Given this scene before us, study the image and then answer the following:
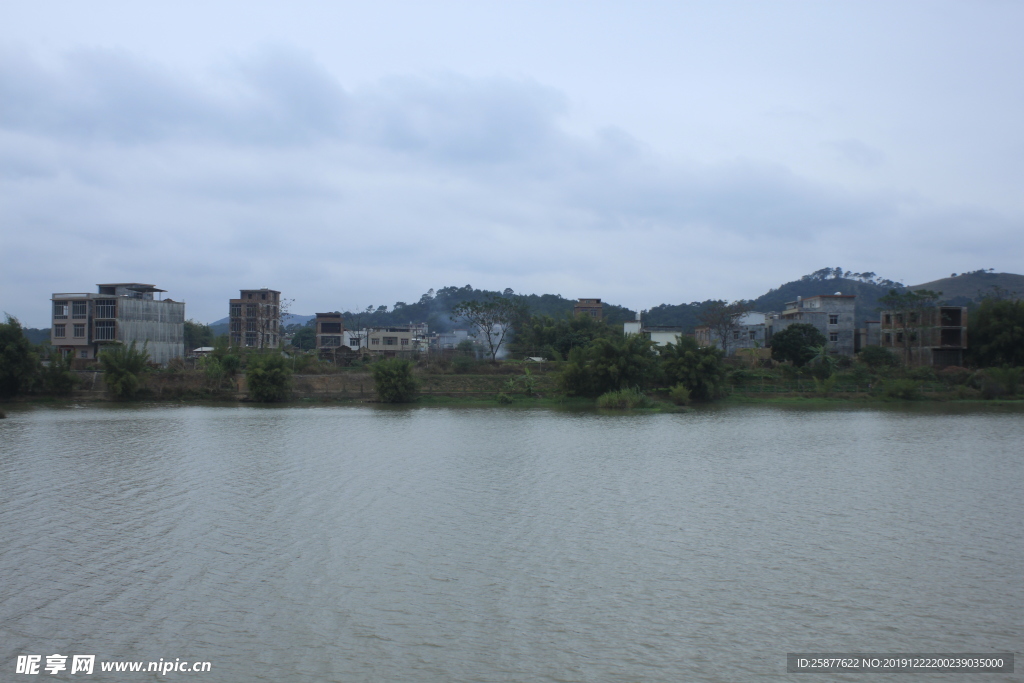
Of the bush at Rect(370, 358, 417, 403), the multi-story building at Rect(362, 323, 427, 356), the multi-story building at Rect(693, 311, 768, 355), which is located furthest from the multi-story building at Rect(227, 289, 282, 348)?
the multi-story building at Rect(693, 311, 768, 355)

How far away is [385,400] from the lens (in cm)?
3928

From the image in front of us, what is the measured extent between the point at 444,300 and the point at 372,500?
Result: 105 metres

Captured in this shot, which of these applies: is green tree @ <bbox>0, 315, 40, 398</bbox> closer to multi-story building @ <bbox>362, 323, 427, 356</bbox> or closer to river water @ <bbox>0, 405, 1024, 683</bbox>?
river water @ <bbox>0, 405, 1024, 683</bbox>

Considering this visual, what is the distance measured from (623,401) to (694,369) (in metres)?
4.82

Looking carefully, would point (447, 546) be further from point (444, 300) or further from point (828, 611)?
point (444, 300)

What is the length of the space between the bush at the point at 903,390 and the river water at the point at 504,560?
20248mm

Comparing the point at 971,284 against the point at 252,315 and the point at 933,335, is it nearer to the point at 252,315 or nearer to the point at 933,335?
the point at 933,335

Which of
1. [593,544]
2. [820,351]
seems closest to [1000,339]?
[820,351]

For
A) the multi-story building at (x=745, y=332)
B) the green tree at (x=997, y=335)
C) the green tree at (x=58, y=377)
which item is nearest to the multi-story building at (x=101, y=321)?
the green tree at (x=58, y=377)

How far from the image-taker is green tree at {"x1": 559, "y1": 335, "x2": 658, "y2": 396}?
1521 inches

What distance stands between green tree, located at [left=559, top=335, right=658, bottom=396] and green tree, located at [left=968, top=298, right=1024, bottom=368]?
76.1 feet

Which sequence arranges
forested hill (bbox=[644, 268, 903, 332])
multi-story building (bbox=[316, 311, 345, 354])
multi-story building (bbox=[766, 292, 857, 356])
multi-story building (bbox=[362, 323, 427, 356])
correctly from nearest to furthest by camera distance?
multi-story building (bbox=[766, 292, 857, 356]) < multi-story building (bbox=[362, 323, 427, 356]) < multi-story building (bbox=[316, 311, 345, 354]) < forested hill (bbox=[644, 268, 903, 332])

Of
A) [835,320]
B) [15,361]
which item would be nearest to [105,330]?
[15,361]

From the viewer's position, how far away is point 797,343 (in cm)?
5031
